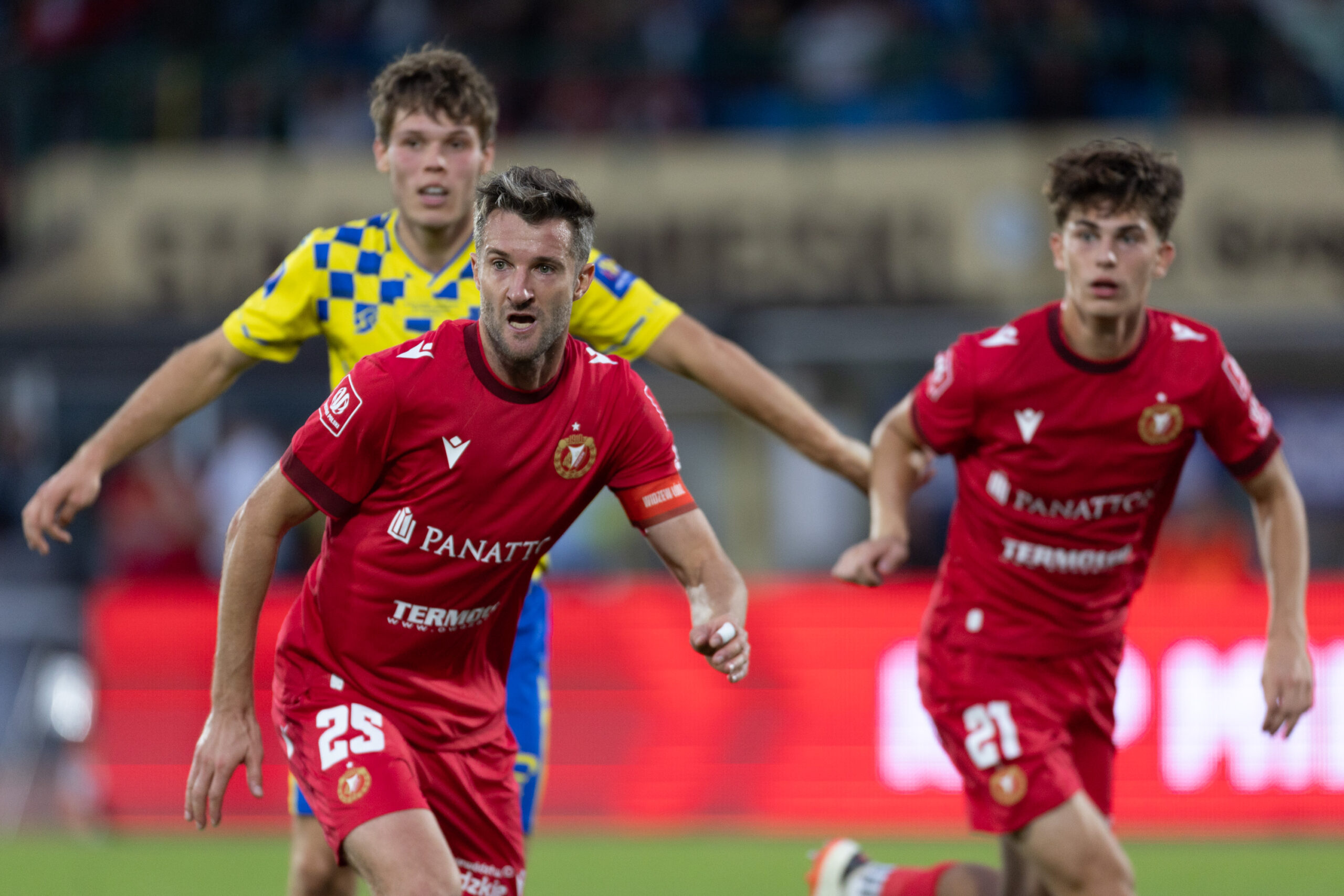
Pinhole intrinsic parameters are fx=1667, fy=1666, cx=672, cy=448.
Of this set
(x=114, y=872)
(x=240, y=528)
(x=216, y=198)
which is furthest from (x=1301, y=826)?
(x=216, y=198)

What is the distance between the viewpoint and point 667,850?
32.0ft

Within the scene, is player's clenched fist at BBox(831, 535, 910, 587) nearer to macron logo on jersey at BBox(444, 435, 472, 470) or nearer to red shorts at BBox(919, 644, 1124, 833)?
red shorts at BBox(919, 644, 1124, 833)

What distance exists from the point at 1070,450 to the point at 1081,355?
0.32m

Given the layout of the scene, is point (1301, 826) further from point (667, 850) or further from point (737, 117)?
point (737, 117)

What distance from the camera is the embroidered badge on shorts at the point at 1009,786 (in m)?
5.23

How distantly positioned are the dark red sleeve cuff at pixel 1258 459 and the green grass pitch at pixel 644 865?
348cm

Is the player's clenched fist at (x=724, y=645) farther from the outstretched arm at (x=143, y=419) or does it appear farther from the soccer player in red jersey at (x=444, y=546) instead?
the outstretched arm at (x=143, y=419)

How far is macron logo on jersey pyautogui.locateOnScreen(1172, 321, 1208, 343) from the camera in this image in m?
5.43

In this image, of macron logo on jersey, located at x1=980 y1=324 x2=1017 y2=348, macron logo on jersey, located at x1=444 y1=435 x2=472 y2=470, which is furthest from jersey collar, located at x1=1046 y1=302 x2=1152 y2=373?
macron logo on jersey, located at x1=444 y1=435 x2=472 y2=470

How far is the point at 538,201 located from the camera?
4316 millimetres

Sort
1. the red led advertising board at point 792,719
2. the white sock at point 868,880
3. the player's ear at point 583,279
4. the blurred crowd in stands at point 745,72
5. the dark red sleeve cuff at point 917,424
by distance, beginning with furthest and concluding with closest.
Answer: the blurred crowd in stands at point 745,72, the red led advertising board at point 792,719, the white sock at point 868,880, the dark red sleeve cuff at point 917,424, the player's ear at point 583,279

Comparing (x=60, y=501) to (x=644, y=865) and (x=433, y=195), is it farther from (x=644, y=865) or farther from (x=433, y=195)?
(x=644, y=865)

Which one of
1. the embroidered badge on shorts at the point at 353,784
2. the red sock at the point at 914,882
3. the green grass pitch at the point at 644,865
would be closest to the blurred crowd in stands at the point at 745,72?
the green grass pitch at the point at 644,865

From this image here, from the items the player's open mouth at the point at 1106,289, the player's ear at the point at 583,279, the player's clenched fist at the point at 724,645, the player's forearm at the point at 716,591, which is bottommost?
the player's clenched fist at the point at 724,645
